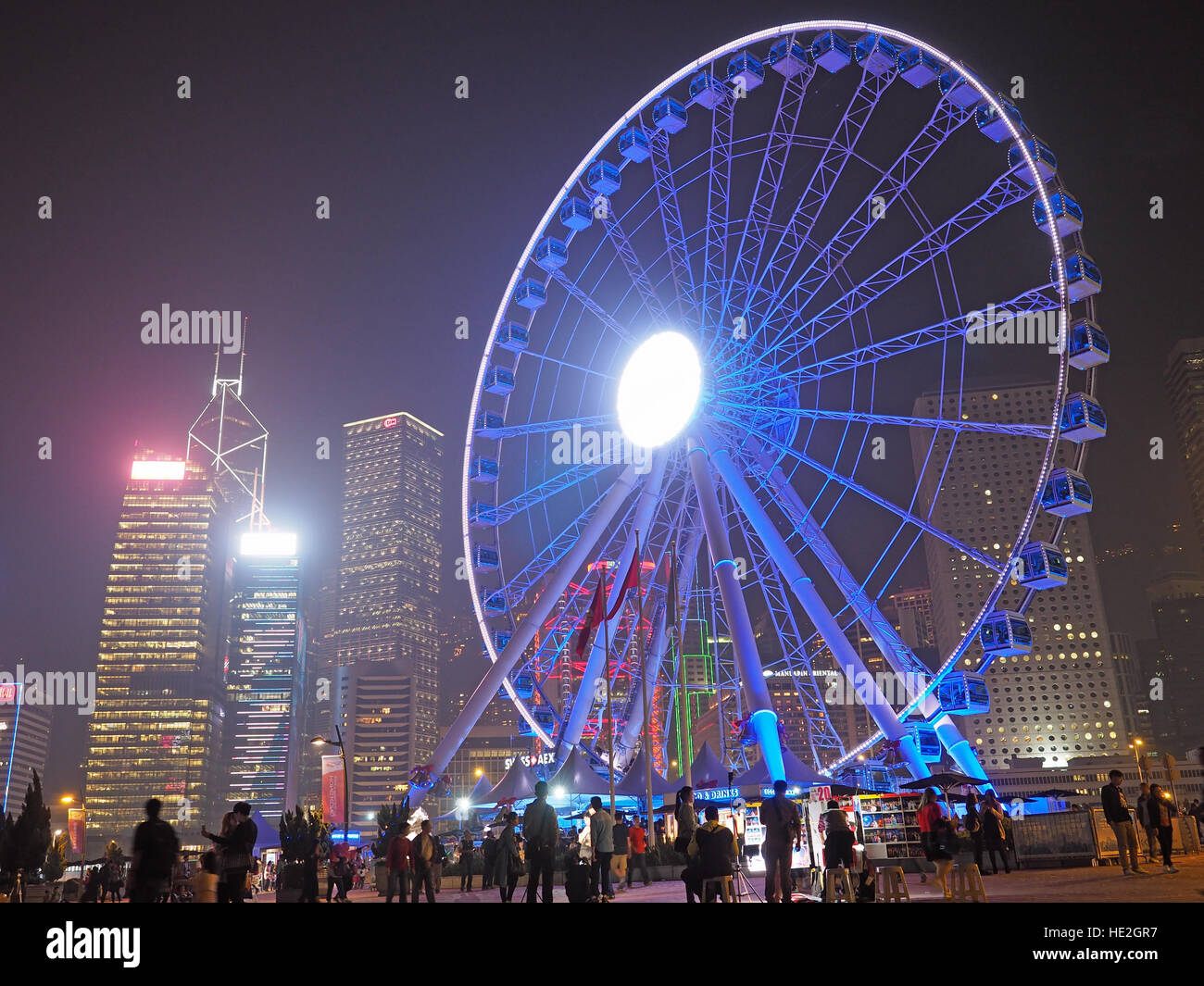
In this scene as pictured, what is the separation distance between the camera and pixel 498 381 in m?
37.8

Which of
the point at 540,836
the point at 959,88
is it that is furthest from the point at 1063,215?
the point at 540,836

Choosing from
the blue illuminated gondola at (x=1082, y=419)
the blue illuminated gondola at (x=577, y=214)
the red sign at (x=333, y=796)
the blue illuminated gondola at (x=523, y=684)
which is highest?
the blue illuminated gondola at (x=577, y=214)

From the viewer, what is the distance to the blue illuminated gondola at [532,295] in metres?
37.3

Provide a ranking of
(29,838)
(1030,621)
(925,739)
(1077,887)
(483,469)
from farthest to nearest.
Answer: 1. (1030,621)
2. (483,469)
3. (29,838)
4. (925,739)
5. (1077,887)

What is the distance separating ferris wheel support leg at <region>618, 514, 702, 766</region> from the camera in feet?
123

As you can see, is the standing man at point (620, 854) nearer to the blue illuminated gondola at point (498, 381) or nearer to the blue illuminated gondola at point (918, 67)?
the blue illuminated gondola at point (498, 381)

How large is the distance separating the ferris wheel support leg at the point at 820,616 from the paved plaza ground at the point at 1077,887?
540 centimetres

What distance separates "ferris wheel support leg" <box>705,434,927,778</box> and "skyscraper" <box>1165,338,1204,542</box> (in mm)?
162063

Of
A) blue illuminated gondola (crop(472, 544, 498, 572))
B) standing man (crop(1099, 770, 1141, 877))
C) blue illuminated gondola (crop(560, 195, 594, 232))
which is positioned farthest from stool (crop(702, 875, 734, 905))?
blue illuminated gondola (crop(560, 195, 594, 232))

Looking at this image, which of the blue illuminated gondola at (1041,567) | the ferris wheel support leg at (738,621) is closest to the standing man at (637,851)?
the ferris wheel support leg at (738,621)

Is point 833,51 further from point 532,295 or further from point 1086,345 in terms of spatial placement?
point 532,295

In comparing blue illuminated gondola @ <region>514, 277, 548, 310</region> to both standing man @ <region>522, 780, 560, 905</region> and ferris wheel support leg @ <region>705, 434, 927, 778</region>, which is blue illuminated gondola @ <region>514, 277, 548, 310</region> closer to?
ferris wheel support leg @ <region>705, 434, 927, 778</region>

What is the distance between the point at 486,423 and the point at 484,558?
5050 millimetres

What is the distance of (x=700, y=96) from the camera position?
112ft
